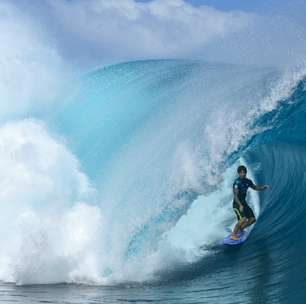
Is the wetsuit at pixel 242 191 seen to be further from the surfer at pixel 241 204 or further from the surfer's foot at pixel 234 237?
the surfer's foot at pixel 234 237

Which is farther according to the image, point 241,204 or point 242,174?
point 241,204

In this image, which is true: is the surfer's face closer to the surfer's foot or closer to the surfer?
the surfer

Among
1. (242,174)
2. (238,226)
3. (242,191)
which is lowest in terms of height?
(238,226)

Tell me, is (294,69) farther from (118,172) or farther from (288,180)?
(118,172)

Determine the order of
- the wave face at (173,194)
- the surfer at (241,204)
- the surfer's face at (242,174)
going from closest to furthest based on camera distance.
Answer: the wave face at (173,194) → the surfer's face at (242,174) → the surfer at (241,204)

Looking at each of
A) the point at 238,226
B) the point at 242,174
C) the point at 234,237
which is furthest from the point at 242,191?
the point at 234,237

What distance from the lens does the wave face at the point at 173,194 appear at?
8.12 meters

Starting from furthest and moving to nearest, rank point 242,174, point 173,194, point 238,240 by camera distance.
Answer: point 238,240 → point 242,174 → point 173,194

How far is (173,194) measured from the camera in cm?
905

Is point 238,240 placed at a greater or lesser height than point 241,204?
lesser

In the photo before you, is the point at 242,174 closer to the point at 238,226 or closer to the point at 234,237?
the point at 238,226

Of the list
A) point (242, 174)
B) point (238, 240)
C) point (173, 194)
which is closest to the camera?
point (173, 194)

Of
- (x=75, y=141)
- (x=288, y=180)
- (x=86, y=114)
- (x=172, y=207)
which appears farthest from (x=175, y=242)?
(x=86, y=114)

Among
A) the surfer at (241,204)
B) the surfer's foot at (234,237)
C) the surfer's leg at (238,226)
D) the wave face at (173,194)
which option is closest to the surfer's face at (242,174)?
the surfer at (241,204)
